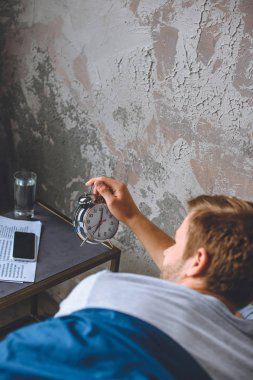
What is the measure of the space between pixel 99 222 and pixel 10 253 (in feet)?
1.02

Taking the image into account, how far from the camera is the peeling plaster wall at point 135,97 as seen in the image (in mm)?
1352

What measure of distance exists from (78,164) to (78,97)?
268 millimetres

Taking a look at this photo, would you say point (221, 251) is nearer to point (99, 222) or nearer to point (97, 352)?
point (97, 352)

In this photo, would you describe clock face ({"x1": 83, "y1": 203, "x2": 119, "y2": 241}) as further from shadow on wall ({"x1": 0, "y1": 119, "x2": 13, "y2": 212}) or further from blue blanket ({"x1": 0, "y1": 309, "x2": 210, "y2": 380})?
shadow on wall ({"x1": 0, "y1": 119, "x2": 13, "y2": 212})

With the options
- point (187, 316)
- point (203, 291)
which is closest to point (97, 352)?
point (187, 316)

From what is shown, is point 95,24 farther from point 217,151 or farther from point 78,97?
point 217,151

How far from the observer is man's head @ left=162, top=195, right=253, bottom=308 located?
0.92 metres

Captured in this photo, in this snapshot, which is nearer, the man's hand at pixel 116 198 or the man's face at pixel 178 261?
the man's face at pixel 178 261

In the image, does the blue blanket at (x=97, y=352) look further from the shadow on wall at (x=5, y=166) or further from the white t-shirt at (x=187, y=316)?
the shadow on wall at (x=5, y=166)

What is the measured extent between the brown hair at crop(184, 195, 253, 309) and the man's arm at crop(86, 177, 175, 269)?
1.22ft

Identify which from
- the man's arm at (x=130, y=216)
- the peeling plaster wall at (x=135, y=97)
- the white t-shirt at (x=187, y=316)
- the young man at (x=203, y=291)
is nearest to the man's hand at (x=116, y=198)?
the man's arm at (x=130, y=216)

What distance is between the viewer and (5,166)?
218cm

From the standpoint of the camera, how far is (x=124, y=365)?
0.73m

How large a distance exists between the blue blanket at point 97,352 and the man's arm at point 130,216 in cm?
57
